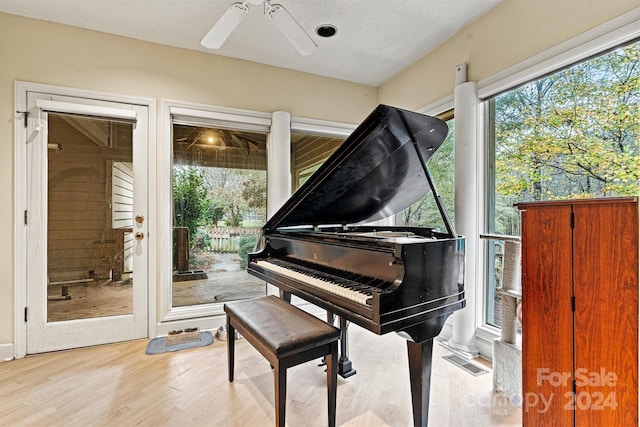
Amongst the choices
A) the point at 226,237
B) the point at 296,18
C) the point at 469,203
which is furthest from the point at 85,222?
the point at 469,203

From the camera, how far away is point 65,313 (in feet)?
9.00

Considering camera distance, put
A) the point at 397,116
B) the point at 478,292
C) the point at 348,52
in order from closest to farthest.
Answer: the point at 397,116 < the point at 478,292 < the point at 348,52

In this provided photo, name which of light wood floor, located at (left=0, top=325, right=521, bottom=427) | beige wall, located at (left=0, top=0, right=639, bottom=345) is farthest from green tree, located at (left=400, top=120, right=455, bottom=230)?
light wood floor, located at (left=0, top=325, right=521, bottom=427)

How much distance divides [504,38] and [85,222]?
3724 mm

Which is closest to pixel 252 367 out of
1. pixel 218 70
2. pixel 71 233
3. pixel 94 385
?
pixel 94 385

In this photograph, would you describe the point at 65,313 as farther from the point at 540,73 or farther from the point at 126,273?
the point at 540,73

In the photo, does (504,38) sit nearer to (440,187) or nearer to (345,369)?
(440,187)

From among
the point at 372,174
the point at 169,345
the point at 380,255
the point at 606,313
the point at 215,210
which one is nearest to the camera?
the point at 606,313

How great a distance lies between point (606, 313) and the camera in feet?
4.21

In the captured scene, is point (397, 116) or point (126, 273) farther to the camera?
point (126, 273)

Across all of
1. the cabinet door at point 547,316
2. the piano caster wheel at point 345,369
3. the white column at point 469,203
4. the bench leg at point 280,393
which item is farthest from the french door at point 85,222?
the cabinet door at point 547,316

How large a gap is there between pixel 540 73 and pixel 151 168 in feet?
10.5

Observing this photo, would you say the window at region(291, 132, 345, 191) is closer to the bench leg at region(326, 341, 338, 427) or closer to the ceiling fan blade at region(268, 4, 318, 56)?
the ceiling fan blade at region(268, 4, 318, 56)

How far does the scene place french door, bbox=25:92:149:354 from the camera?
2.63 m
